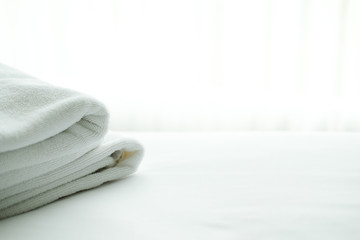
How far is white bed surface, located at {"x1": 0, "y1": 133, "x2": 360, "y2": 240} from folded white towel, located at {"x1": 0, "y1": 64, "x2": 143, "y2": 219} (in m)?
0.02

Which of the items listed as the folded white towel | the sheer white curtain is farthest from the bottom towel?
the sheer white curtain

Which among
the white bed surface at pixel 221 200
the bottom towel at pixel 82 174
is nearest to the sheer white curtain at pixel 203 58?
the white bed surface at pixel 221 200

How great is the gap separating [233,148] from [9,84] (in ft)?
1.51

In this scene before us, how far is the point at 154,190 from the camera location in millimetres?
641

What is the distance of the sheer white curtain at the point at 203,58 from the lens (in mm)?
1507

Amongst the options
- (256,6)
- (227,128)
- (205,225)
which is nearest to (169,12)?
(256,6)

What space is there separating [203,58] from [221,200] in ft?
3.25

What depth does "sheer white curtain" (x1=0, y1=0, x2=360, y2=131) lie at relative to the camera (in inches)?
59.3

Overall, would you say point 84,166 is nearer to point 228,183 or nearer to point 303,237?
point 228,183

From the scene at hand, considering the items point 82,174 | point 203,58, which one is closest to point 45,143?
point 82,174

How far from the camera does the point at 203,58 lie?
5.00ft

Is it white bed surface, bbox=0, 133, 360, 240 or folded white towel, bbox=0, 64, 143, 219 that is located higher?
folded white towel, bbox=0, 64, 143, 219

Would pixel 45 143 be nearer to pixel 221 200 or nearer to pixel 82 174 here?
pixel 82 174

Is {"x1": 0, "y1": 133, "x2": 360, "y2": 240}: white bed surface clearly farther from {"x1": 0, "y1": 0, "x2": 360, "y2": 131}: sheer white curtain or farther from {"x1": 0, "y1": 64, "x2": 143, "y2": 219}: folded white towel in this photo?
{"x1": 0, "y1": 0, "x2": 360, "y2": 131}: sheer white curtain
